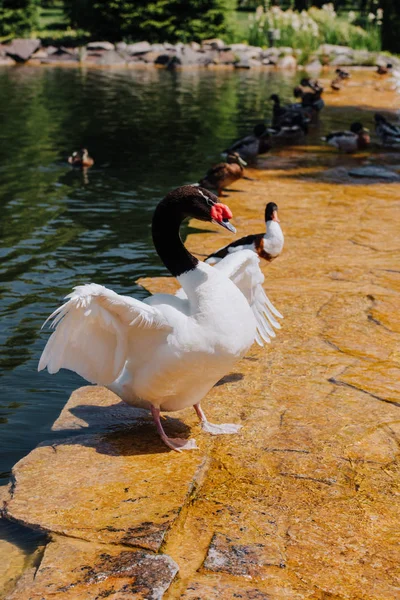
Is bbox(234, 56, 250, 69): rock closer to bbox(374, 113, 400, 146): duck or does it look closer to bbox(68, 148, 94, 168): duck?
bbox(374, 113, 400, 146): duck

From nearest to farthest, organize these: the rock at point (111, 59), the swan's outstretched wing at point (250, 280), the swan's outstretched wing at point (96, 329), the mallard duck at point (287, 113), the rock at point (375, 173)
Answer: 1. the swan's outstretched wing at point (96, 329)
2. the swan's outstretched wing at point (250, 280)
3. the rock at point (375, 173)
4. the mallard duck at point (287, 113)
5. the rock at point (111, 59)

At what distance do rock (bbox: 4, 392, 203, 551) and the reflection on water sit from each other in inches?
25.4

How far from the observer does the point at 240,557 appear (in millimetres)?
3594

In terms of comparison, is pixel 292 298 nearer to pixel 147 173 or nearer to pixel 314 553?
pixel 314 553

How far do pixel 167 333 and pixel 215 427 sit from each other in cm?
80

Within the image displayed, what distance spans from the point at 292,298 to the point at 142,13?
3440 centimetres

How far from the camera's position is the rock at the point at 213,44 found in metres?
36.5

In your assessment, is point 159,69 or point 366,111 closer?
point 366,111

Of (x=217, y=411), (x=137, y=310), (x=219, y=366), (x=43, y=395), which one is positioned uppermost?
(x=137, y=310)

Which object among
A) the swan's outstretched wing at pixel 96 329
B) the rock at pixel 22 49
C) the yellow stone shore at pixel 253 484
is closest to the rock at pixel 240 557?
the yellow stone shore at pixel 253 484

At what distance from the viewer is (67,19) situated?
44.3 metres

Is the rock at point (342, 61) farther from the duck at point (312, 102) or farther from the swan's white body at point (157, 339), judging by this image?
the swan's white body at point (157, 339)

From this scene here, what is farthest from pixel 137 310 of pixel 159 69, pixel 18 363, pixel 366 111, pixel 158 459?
pixel 159 69

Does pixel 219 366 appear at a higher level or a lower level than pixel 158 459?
higher
